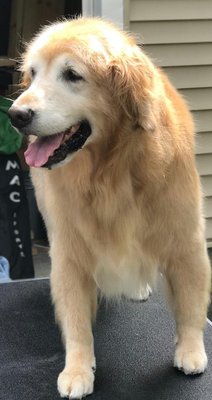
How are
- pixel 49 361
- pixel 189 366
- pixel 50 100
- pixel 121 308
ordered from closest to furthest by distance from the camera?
1. pixel 50 100
2. pixel 189 366
3. pixel 49 361
4. pixel 121 308

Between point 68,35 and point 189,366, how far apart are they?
111cm

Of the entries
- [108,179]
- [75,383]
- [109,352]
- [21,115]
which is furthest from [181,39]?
[75,383]

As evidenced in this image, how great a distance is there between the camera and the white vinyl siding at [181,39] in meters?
3.36

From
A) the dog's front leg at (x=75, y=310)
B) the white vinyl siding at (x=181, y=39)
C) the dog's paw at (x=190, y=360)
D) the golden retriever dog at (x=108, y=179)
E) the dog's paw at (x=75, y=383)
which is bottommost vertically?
the dog's paw at (x=75, y=383)

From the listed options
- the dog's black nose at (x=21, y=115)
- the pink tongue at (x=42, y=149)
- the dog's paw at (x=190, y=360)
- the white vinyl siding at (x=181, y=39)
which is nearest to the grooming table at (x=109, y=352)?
the dog's paw at (x=190, y=360)

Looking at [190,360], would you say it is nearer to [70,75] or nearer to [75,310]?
[75,310]

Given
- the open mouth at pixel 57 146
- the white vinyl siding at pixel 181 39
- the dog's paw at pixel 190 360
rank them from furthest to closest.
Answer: the white vinyl siding at pixel 181 39
the dog's paw at pixel 190 360
the open mouth at pixel 57 146

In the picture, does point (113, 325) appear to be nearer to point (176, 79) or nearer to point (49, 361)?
point (49, 361)

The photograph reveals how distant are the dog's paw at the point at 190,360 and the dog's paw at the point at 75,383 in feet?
0.98

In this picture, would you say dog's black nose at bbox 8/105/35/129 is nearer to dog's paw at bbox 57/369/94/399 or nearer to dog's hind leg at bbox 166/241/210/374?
dog's hind leg at bbox 166/241/210/374

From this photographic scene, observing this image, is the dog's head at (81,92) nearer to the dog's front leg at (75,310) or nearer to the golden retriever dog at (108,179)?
the golden retriever dog at (108,179)

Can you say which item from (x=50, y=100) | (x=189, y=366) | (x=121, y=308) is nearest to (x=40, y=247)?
(x=121, y=308)

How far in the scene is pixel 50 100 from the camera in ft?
5.35

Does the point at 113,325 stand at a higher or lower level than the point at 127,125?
lower
